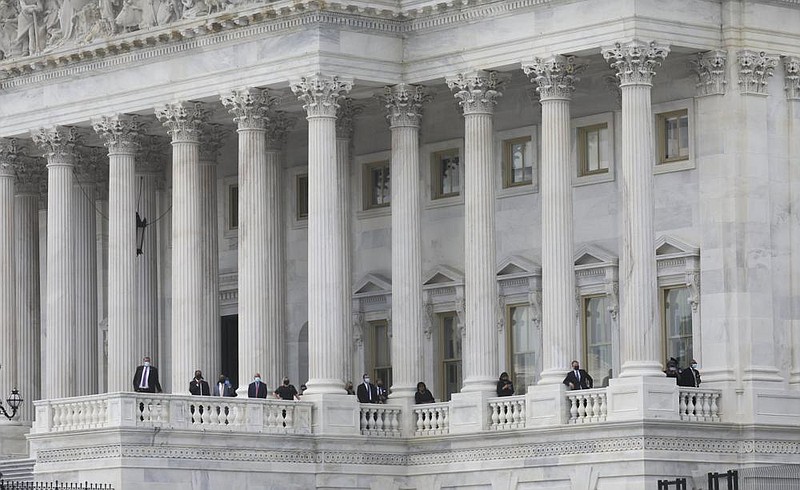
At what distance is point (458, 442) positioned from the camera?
241 feet

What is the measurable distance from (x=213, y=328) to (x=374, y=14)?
38.3 ft

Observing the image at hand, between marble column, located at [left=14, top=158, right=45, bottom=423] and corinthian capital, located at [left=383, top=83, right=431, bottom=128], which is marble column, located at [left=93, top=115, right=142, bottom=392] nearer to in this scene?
marble column, located at [left=14, top=158, right=45, bottom=423]

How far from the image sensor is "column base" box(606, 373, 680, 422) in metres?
68.2

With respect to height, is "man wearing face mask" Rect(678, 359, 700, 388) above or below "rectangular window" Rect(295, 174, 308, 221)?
below

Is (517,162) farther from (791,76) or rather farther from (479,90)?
(791,76)

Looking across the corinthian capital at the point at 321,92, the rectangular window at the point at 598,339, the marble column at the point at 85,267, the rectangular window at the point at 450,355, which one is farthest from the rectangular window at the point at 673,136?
the marble column at the point at 85,267

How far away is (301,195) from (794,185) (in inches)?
702

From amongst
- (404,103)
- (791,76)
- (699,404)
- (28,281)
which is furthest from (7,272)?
(791,76)

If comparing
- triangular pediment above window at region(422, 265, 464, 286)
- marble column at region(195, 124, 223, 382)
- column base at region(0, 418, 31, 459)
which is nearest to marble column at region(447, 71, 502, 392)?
triangular pediment above window at region(422, 265, 464, 286)

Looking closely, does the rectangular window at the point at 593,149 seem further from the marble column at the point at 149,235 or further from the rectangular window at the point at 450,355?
the marble column at the point at 149,235

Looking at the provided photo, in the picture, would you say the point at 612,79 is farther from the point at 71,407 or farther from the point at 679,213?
the point at 71,407

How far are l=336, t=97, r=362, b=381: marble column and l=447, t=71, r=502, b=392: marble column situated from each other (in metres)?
3.57

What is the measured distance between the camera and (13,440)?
83.1m

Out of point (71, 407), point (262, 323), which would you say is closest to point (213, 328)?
point (262, 323)
